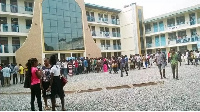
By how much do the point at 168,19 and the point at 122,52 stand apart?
31.5ft

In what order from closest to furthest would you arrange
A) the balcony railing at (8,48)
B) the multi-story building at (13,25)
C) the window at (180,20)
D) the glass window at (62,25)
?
the balcony railing at (8,48) → the multi-story building at (13,25) → the glass window at (62,25) → the window at (180,20)

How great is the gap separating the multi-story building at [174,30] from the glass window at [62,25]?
600 inches

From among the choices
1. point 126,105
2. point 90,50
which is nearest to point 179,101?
point 126,105

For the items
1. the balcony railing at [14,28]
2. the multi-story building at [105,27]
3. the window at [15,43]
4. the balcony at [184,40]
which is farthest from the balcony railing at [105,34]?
the window at [15,43]

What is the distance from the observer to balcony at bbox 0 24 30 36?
24.8 m

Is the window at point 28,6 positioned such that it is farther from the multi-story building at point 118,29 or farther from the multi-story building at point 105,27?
the multi-story building at point 118,29

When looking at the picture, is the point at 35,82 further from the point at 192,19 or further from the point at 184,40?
the point at 192,19

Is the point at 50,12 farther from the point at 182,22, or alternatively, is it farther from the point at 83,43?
the point at 182,22

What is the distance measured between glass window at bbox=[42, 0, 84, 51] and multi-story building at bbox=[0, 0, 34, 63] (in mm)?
2533

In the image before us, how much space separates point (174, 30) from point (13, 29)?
79.5 ft

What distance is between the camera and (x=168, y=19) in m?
38.1

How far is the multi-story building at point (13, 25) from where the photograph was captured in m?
25.0

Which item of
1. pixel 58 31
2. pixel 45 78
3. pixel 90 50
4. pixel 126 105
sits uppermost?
pixel 58 31

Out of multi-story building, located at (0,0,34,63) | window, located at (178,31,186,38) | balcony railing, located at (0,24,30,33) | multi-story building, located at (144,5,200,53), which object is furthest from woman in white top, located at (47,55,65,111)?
window, located at (178,31,186,38)
